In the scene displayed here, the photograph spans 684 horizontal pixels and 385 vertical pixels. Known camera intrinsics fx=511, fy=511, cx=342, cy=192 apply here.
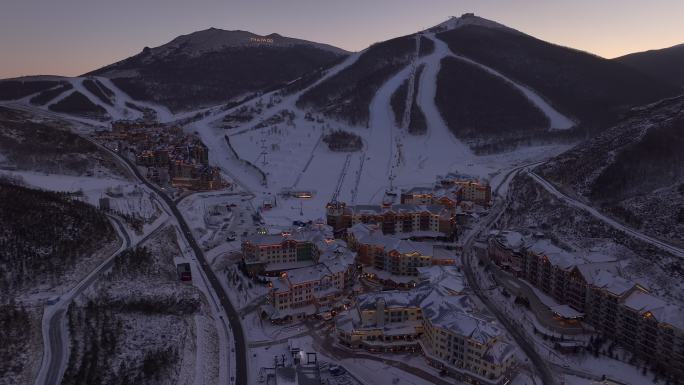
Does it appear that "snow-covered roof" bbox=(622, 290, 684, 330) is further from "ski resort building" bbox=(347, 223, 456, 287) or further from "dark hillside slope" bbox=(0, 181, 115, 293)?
"dark hillside slope" bbox=(0, 181, 115, 293)

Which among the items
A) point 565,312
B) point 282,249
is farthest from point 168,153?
point 565,312

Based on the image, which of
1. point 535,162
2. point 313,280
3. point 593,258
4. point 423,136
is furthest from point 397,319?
point 423,136

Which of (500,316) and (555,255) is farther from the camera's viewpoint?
(555,255)

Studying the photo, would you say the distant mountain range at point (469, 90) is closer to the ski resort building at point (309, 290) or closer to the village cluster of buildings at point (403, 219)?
the village cluster of buildings at point (403, 219)

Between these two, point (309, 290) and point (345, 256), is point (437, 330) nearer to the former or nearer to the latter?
point (309, 290)

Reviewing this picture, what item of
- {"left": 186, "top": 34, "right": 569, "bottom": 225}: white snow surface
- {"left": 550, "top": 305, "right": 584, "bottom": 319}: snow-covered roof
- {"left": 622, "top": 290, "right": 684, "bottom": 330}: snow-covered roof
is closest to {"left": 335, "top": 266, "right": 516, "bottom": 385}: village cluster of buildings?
{"left": 550, "top": 305, "right": 584, "bottom": 319}: snow-covered roof

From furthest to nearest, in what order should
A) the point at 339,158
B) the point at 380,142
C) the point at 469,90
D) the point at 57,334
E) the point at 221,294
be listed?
1. the point at 469,90
2. the point at 380,142
3. the point at 339,158
4. the point at 221,294
5. the point at 57,334
